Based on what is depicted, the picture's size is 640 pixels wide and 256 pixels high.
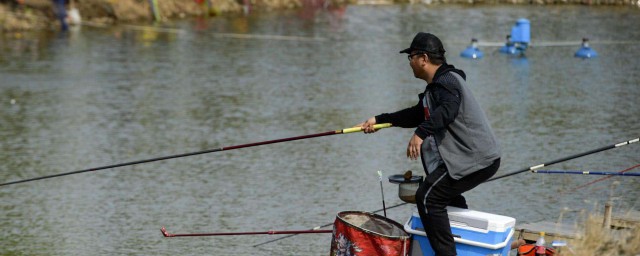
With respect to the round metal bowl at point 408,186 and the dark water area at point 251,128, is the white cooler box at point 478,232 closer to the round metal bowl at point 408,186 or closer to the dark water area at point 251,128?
the round metal bowl at point 408,186

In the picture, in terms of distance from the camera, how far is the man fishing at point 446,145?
6.80m

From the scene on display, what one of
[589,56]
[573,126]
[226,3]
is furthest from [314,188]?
[226,3]

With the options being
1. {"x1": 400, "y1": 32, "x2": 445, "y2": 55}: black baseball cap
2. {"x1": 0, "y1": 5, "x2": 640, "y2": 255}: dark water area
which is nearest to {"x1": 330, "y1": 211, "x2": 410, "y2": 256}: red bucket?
{"x1": 400, "y1": 32, "x2": 445, "y2": 55}: black baseball cap

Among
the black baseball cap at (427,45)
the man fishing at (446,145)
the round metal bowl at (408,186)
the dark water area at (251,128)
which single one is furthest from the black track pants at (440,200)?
the dark water area at (251,128)

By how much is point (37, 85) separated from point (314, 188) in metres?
9.56

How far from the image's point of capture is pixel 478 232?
22.6 ft

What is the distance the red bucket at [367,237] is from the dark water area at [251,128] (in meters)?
1.25

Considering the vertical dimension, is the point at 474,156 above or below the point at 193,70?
above

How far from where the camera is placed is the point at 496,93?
61.6 feet

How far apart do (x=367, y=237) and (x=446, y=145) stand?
761 mm

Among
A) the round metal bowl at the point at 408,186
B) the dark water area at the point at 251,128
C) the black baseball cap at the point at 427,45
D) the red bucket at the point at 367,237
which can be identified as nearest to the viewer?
the black baseball cap at the point at 427,45

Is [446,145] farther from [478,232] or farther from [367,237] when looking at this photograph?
[367,237]

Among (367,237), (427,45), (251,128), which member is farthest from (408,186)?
(251,128)

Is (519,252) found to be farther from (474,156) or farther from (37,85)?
(37,85)
